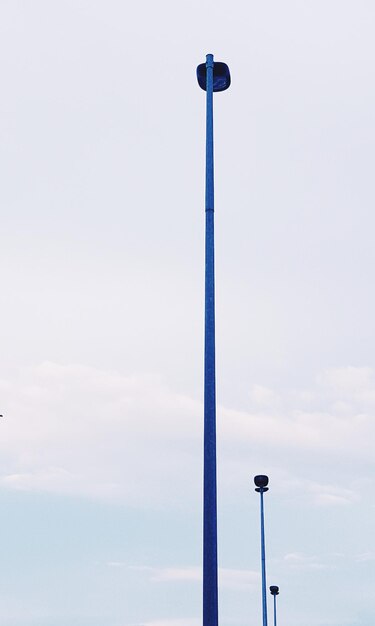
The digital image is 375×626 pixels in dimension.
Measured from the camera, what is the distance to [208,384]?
Result: 10141mm

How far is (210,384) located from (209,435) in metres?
0.69

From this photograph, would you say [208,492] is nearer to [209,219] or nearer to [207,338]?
[207,338]

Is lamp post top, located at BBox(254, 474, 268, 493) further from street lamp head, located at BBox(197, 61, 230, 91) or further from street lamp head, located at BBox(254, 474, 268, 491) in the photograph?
street lamp head, located at BBox(197, 61, 230, 91)

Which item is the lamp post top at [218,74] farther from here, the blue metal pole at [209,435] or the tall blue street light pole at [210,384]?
the blue metal pole at [209,435]

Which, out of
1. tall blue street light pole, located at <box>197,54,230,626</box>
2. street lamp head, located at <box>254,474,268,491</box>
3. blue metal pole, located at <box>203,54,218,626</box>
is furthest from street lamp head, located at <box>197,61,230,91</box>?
street lamp head, located at <box>254,474,268,491</box>

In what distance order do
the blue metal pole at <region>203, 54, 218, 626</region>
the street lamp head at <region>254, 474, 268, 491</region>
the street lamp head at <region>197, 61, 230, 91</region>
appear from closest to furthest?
the blue metal pole at <region>203, 54, 218, 626</region> < the street lamp head at <region>197, 61, 230, 91</region> < the street lamp head at <region>254, 474, 268, 491</region>

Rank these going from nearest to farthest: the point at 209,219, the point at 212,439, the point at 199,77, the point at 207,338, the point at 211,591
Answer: the point at 211,591, the point at 212,439, the point at 207,338, the point at 209,219, the point at 199,77

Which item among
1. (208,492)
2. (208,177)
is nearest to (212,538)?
(208,492)

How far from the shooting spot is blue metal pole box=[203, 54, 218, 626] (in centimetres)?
913

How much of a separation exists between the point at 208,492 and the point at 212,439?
2.16 ft

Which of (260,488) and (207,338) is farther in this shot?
(260,488)

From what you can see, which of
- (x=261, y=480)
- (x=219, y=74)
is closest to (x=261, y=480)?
(x=261, y=480)

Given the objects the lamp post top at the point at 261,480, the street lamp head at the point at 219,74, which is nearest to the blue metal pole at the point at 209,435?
the street lamp head at the point at 219,74

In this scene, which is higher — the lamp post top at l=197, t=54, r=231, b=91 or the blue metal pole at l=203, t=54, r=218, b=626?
the lamp post top at l=197, t=54, r=231, b=91
